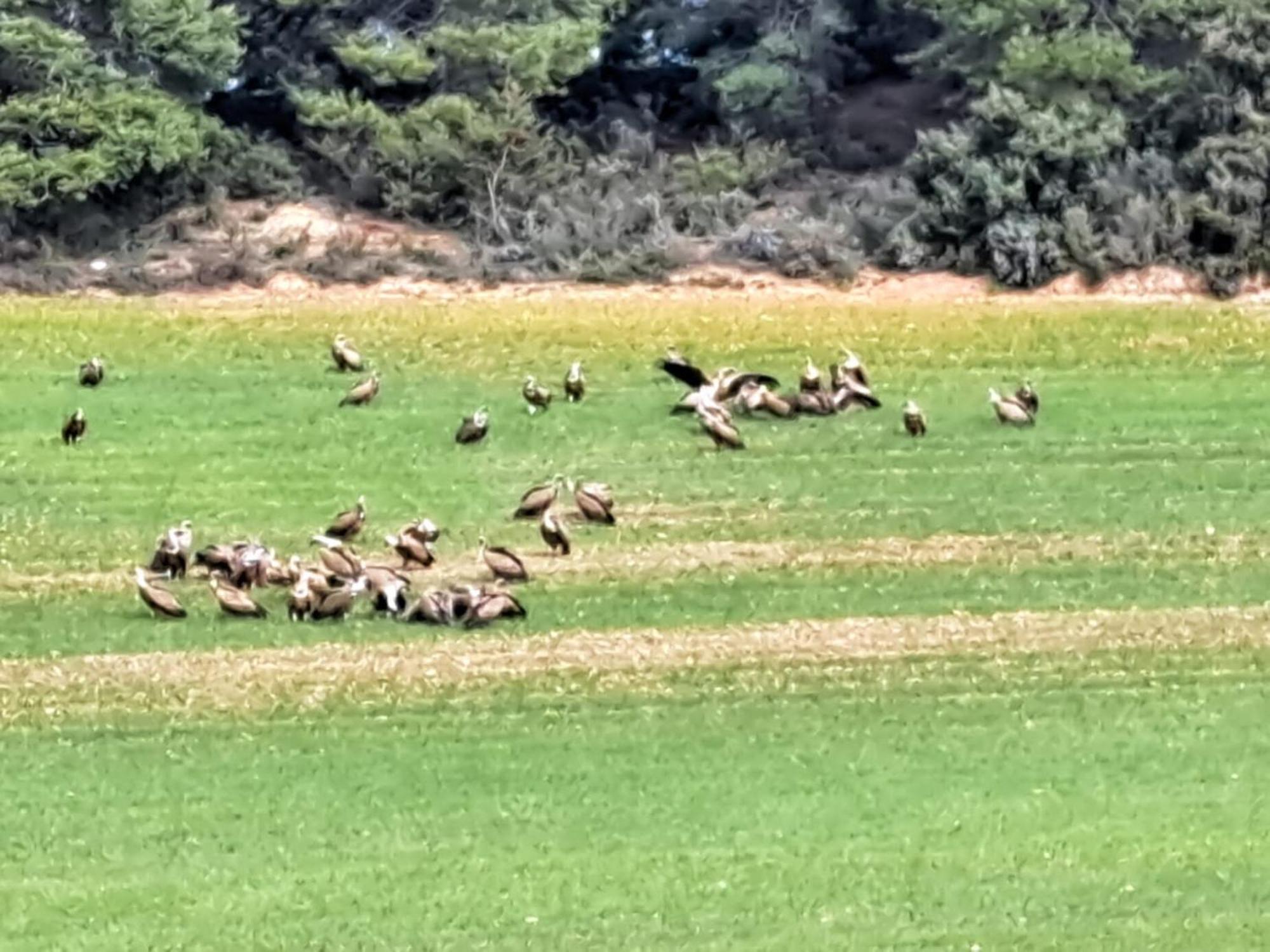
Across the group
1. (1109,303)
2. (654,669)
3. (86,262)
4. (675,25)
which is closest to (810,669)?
(654,669)

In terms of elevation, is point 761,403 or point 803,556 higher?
point 803,556

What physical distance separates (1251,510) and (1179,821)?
6.18 m

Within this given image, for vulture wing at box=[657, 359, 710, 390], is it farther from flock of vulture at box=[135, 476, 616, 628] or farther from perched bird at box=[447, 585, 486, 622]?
perched bird at box=[447, 585, 486, 622]

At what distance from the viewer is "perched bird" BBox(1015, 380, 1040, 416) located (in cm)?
2077

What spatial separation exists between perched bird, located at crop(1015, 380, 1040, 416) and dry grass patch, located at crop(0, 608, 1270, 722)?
4953mm

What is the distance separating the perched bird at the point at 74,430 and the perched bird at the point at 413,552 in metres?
4.34

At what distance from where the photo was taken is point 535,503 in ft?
59.7

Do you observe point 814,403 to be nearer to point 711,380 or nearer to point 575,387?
point 711,380

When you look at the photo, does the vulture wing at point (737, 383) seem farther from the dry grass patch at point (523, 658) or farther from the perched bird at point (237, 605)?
the perched bird at point (237, 605)

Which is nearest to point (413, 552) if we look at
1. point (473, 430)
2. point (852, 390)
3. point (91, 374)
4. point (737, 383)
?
point (473, 430)

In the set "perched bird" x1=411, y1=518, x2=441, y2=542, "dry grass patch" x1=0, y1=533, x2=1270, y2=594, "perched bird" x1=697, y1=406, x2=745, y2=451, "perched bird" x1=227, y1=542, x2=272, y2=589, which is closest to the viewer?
"perched bird" x1=227, y1=542, x2=272, y2=589

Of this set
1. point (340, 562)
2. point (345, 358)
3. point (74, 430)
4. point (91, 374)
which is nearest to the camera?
point (340, 562)

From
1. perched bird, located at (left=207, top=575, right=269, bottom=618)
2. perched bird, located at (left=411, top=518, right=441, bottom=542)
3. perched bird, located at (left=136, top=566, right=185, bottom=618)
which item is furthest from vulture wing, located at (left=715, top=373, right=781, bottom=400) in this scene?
perched bird, located at (left=136, top=566, right=185, bottom=618)

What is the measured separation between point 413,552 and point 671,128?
17.4 metres
